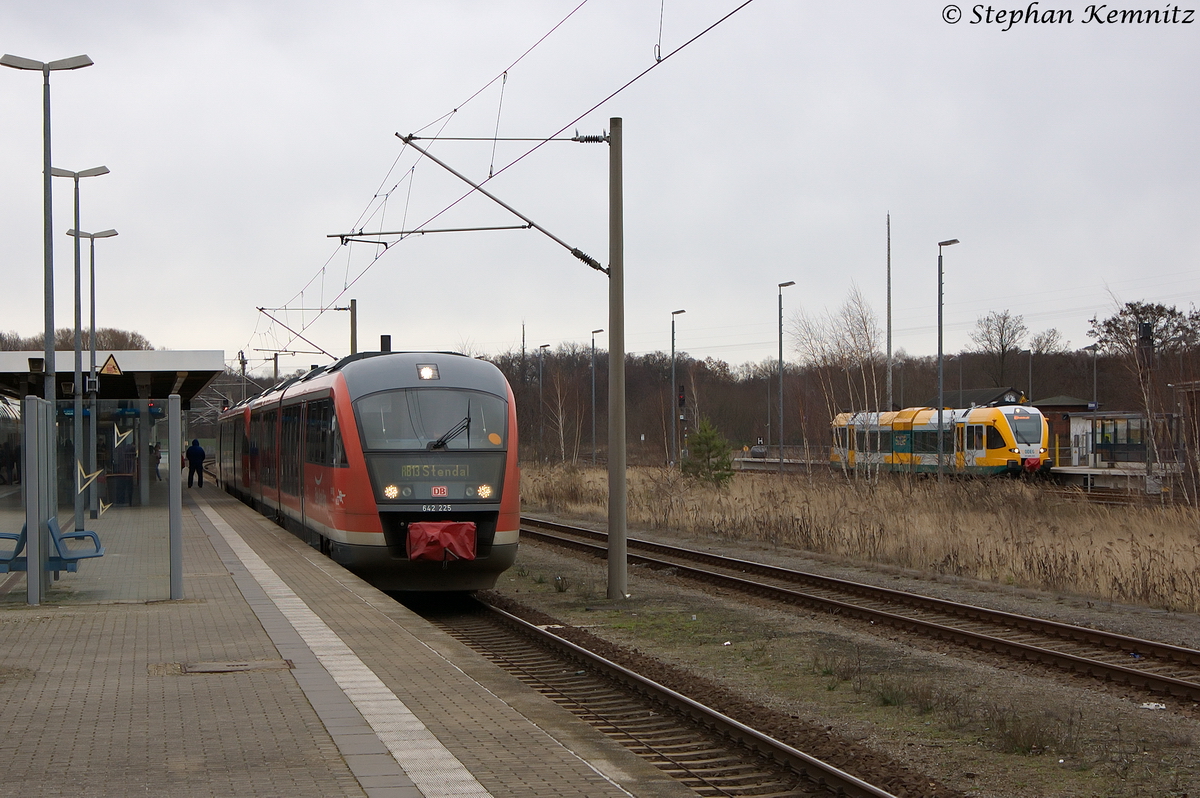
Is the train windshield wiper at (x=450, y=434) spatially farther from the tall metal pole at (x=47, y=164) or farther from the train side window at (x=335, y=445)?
the tall metal pole at (x=47, y=164)

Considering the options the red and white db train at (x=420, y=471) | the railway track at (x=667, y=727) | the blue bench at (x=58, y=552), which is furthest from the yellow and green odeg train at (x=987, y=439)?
the blue bench at (x=58, y=552)

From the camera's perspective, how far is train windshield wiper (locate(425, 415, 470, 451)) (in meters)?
14.2

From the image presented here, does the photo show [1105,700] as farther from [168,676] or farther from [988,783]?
[168,676]

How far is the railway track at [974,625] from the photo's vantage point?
1012 cm

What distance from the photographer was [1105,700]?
9211 mm

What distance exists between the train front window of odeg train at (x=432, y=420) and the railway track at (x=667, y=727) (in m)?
2.76

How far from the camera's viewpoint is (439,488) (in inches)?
552

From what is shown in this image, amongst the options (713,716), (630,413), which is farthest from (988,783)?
(630,413)

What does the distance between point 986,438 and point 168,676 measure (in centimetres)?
3744

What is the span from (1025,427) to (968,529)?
882 inches

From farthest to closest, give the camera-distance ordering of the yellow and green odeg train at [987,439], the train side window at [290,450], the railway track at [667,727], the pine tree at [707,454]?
1. the yellow and green odeg train at [987,439]
2. the pine tree at [707,454]
3. the train side window at [290,450]
4. the railway track at [667,727]

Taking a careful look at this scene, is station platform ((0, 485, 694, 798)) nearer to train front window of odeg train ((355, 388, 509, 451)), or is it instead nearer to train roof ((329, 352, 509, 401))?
train front window of odeg train ((355, 388, 509, 451))

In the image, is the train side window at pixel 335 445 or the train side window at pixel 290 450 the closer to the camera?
the train side window at pixel 335 445

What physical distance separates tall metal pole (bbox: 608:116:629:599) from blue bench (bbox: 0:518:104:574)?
6122mm
